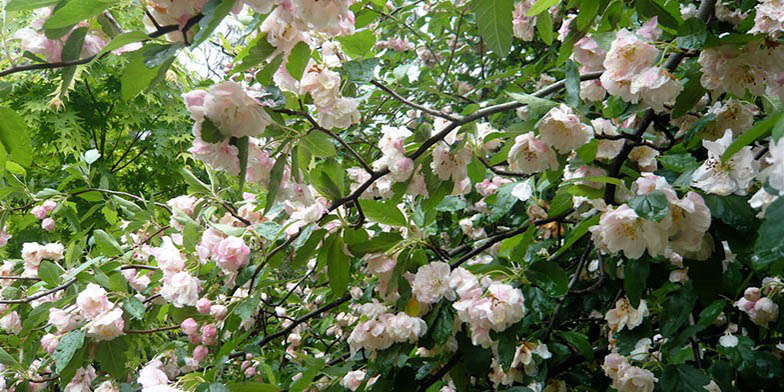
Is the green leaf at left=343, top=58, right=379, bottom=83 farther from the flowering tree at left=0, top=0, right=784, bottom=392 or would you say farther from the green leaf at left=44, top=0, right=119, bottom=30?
the green leaf at left=44, top=0, right=119, bottom=30

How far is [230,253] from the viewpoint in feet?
4.21

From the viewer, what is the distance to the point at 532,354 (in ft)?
4.30

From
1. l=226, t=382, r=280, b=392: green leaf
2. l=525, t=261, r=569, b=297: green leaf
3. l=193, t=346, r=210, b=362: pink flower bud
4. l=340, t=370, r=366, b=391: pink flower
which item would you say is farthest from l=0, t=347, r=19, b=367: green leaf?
l=525, t=261, r=569, b=297: green leaf

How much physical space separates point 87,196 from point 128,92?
1348 millimetres

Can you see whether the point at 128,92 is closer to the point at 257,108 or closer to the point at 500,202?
the point at 257,108

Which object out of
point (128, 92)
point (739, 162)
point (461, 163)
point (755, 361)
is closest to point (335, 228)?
point (461, 163)

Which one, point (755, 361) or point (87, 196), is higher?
point (87, 196)

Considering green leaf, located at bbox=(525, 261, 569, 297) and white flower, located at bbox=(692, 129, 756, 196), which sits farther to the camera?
green leaf, located at bbox=(525, 261, 569, 297)

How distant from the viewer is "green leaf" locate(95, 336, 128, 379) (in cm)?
139

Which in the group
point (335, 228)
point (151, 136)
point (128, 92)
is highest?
point (128, 92)

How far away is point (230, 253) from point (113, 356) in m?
0.44

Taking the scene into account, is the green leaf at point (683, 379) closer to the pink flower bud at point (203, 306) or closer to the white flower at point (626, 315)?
the white flower at point (626, 315)

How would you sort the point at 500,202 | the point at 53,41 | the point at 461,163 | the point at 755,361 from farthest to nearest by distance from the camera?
the point at 500,202 → the point at 755,361 → the point at 461,163 → the point at 53,41

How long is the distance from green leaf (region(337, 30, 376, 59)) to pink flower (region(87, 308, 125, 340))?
859mm
